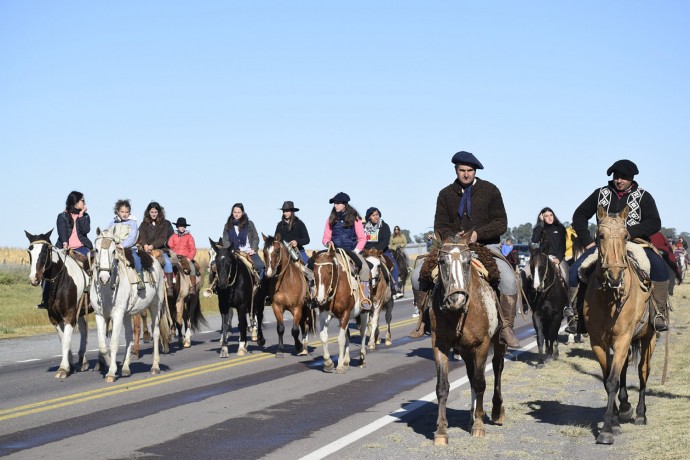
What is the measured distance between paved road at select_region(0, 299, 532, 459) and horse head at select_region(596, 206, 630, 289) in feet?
9.86

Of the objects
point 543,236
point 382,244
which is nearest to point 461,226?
point 543,236

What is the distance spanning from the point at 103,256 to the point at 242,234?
239 inches

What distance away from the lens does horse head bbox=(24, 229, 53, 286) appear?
641 inches

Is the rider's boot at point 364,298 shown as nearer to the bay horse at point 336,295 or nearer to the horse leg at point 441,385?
the bay horse at point 336,295

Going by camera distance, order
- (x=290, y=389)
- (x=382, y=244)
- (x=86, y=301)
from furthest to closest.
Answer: (x=382, y=244) → (x=86, y=301) → (x=290, y=389)

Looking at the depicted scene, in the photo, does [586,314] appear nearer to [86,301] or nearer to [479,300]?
[479,300]

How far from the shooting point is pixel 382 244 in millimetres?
22031

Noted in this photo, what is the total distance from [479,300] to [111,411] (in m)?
5.11

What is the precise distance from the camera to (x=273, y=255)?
1936 centimetres

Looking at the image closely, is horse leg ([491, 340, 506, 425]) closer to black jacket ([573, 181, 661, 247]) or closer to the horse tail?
black jacket ([573, 181, 661, 247])

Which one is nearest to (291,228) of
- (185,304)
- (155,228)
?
(155,228)

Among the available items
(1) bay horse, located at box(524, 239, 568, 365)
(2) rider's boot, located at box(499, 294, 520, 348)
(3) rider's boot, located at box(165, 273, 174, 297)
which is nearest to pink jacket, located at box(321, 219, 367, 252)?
(1) bay horse, located at box(524, 239, 568, 365)

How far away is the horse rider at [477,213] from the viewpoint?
447 inches

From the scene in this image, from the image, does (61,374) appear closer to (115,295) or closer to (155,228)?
(115,295)
